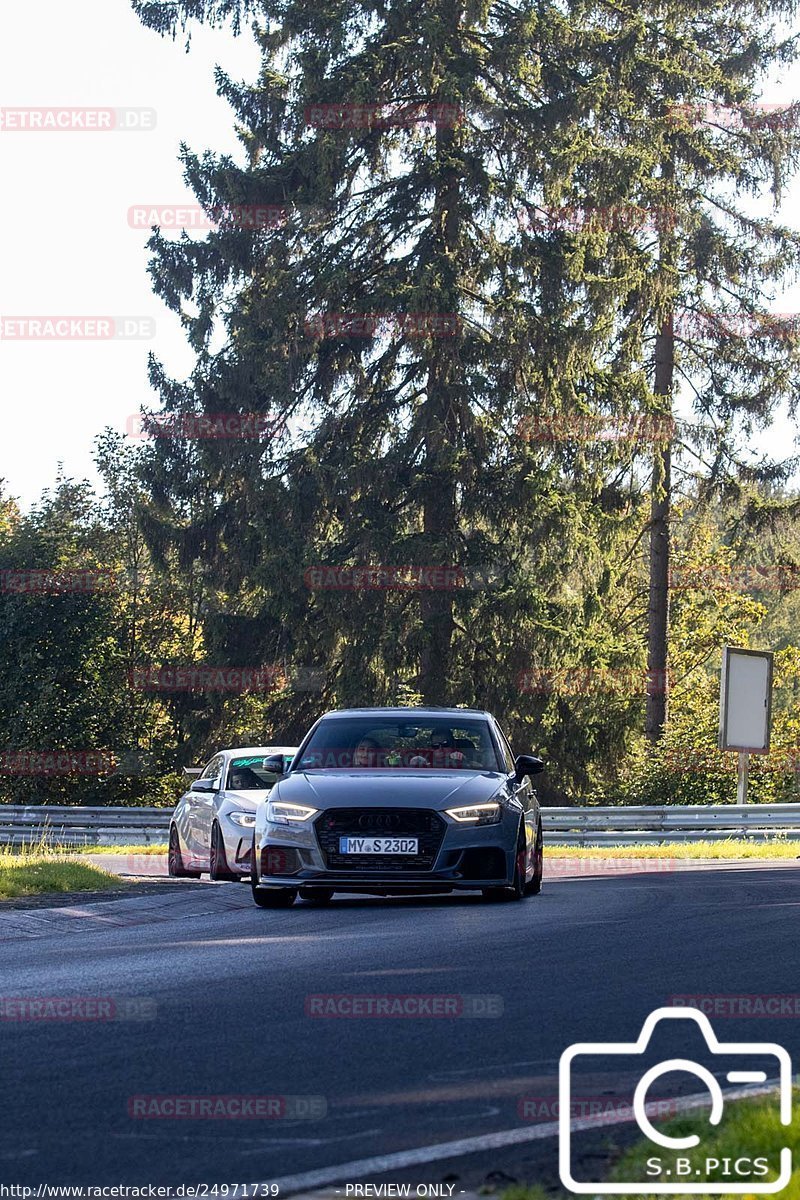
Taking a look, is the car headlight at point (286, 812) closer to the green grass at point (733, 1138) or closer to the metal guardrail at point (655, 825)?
the green grass at point (733, 1138)

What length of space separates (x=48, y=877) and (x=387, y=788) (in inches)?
184

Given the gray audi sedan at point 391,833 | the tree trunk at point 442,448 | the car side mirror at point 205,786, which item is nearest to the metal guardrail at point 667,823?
the tree trunk at point 442,448

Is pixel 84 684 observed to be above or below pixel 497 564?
below

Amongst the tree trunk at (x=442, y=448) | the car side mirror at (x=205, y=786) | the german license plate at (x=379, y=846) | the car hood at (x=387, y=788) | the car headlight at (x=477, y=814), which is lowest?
the car side mirror at (x=205, y=786)

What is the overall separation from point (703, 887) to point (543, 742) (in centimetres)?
2260

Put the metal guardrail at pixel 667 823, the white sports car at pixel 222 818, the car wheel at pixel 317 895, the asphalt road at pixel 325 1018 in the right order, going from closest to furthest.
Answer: the asphalt road at pixel 325 1018 < the car wheel at pixel 317 895 < the white sports car at pixel 222 818 < the metal guardrail at pixel 667 823

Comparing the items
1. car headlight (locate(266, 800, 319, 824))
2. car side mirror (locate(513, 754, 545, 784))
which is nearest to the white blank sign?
car side mirror (locate(513, 754, 545, 784))

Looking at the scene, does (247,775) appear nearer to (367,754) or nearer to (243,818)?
(243,818)

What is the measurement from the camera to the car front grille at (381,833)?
14.1 meters

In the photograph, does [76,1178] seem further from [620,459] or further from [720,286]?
[720,286]

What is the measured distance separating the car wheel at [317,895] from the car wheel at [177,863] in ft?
17.4

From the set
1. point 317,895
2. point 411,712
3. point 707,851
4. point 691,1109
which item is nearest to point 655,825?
point 707,851

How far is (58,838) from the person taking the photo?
137ft

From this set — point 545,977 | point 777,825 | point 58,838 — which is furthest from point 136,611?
point 545,977
